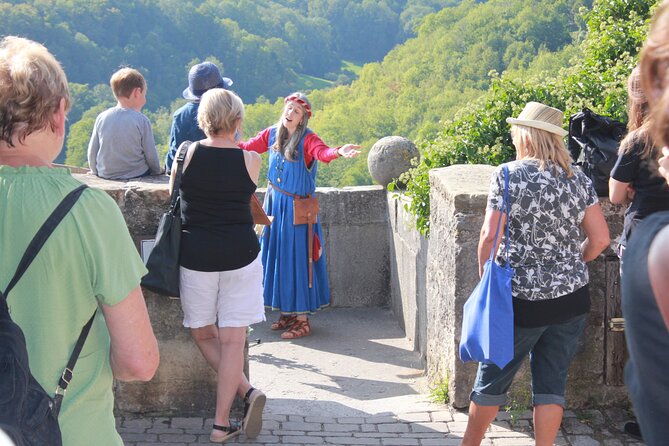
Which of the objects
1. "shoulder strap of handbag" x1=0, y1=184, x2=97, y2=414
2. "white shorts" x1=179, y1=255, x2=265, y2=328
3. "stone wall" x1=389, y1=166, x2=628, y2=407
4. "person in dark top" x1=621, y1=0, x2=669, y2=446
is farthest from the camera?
"stone wall" x1=389, y1=166, x2=628, y2=407

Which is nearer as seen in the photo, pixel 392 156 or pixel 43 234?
pixel 43 234

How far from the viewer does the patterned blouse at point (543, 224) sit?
3479mm

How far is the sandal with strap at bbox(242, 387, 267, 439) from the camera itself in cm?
404

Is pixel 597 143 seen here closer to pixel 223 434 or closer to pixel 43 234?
pixel 223 434

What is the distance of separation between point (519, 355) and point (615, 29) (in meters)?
3.39

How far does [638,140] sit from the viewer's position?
12.0 ft

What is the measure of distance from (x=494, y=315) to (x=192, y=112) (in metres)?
2.72

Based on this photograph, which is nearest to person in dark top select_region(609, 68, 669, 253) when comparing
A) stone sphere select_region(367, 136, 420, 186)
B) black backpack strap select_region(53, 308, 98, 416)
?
black backpack strap select_region(53, 308, 98, 416)

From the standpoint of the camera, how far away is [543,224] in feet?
11.5

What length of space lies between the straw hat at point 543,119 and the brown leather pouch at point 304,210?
2958 millimetres

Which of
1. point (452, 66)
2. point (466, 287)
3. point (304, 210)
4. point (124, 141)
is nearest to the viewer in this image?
point (466, 287)

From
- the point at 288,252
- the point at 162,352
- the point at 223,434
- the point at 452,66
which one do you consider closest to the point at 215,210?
the point at 162,352

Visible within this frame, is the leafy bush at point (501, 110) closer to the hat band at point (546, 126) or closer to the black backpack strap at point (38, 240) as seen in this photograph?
the hat band at point (546, 126)

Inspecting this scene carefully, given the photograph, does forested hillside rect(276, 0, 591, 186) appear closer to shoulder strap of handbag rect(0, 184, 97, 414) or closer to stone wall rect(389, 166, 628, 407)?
stone wall rect(389, 166, 628, 407)
